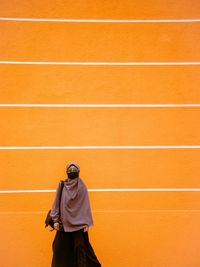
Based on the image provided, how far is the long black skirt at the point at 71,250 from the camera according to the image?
18.7 ft

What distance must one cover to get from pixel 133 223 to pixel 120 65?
230 cm

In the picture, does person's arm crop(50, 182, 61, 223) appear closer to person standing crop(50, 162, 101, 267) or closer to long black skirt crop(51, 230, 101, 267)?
person standing crop(50, 162, 101, 267)

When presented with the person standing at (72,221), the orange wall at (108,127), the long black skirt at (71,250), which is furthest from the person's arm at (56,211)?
the orange wall at (108,127)

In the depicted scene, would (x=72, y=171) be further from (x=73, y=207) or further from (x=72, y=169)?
(x=73, y=207)

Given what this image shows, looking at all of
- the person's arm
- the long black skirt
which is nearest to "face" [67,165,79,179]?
the person's arm

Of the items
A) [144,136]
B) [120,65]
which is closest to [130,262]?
[144,136]

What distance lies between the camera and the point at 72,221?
5.62m

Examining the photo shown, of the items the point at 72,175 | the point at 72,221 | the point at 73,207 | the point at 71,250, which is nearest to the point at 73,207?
the point at 73,207

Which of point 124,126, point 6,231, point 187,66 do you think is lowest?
point 6,231

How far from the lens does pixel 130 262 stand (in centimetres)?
654

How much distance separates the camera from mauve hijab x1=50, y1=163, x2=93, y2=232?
564 centimetres

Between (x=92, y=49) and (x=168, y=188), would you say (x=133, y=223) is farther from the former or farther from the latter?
(x=92, y=49)

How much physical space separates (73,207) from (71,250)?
0.60 m

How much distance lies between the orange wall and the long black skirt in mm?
699
